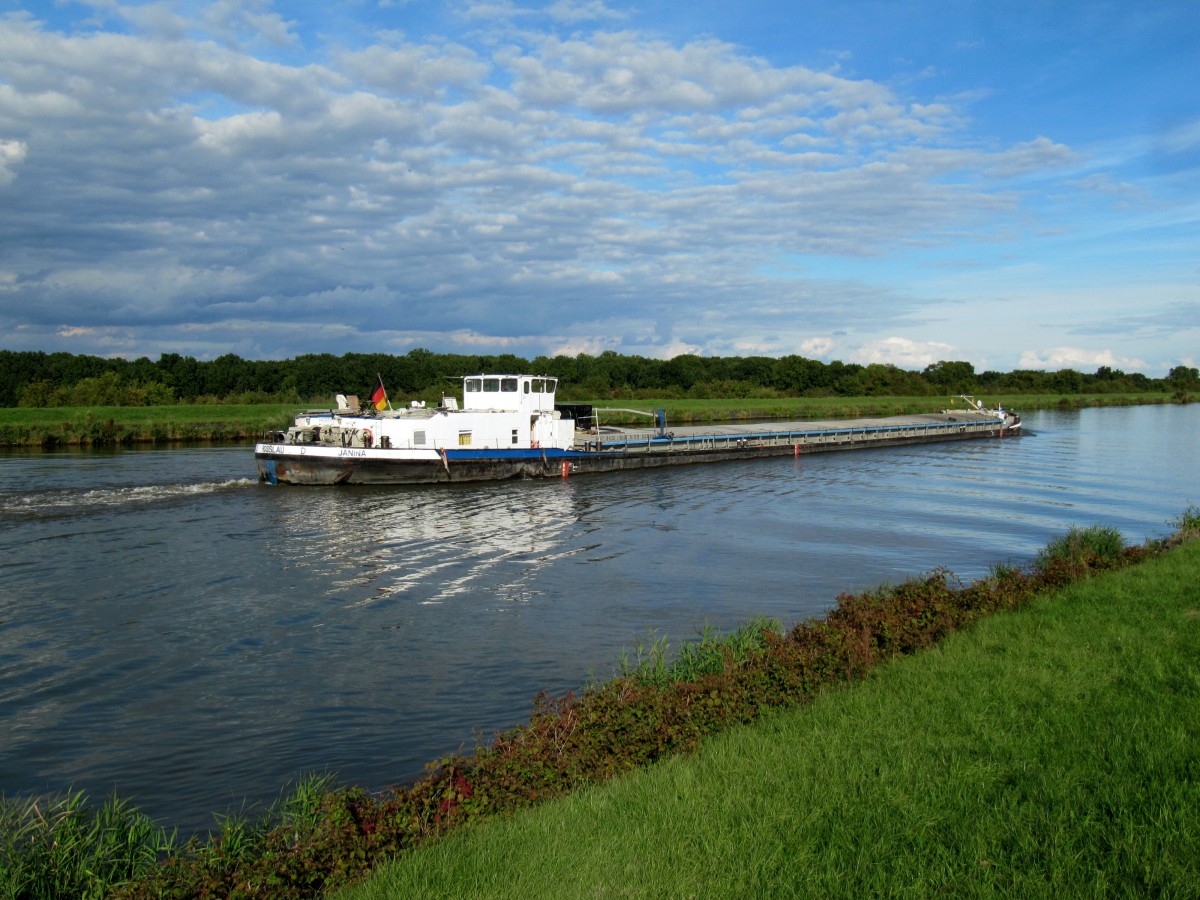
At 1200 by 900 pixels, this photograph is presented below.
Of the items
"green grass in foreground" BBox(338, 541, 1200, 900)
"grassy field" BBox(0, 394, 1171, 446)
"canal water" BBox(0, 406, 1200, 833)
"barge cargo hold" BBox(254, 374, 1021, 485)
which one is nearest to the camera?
"green grass in foreground" BBox(338, 541, 1200, 900)

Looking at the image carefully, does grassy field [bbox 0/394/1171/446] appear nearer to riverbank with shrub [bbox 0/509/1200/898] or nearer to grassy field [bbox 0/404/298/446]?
grassy field [bbox 0/404/298/446]

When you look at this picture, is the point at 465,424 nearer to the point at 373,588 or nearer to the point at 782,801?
the point at 373,588

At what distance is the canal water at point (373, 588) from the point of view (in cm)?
1166

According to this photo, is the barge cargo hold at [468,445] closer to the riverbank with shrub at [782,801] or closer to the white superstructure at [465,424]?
the white superstructure at [465,424]

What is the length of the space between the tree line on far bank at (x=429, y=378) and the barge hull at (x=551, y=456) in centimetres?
3298

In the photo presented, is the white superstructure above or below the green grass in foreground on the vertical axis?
above

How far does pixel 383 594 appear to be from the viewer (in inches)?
787

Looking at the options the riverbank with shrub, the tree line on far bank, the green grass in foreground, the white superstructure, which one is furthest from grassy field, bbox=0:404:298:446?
the green grass in foreground

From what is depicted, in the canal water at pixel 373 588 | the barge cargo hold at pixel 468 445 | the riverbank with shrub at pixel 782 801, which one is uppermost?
the barge cargo hold at pixel 468 445

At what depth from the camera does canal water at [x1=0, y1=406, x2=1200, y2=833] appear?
11664 mm

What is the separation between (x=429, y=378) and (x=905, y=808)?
125902mm

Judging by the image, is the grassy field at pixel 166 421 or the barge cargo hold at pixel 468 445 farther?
the grassy field at pixel 166 421

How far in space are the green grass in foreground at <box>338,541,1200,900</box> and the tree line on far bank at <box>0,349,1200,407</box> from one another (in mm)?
69119

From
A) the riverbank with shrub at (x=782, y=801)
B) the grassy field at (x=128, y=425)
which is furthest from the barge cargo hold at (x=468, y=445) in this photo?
the riverbank with shrub at (x=782, y=801)
